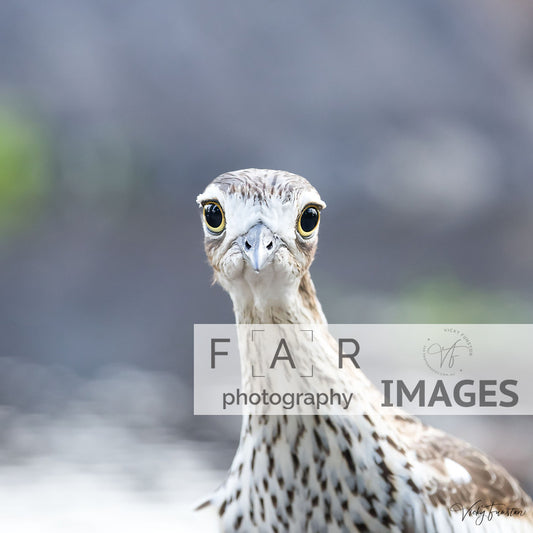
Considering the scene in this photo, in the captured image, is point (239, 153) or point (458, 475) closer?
point (458, 475)

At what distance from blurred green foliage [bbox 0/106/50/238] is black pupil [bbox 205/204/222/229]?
1.43 m

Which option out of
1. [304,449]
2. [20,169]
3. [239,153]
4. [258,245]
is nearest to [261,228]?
[258,245]

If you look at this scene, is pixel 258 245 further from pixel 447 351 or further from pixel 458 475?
pixel 447 351

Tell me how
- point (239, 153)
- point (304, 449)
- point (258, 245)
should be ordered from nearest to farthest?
1. point (258, 245)
2. point (304, 449)
3. point (239, 153)

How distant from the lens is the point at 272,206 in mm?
572

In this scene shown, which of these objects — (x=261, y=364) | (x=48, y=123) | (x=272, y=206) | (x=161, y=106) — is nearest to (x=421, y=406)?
(x=261, y=364)

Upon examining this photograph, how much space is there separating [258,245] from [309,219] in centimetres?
7

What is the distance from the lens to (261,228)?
0.56m

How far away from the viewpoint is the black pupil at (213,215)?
23.6 inches
